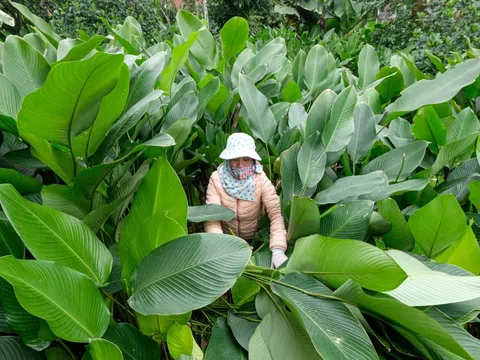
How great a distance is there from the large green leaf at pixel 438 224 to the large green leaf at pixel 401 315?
0.23m

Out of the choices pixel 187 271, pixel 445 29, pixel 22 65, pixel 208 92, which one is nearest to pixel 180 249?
pixel 187 271

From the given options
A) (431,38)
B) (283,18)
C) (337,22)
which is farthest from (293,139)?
(283,18)

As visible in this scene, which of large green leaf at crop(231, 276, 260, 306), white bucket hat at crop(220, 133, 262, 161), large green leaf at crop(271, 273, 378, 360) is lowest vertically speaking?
large green leaf at crop(231, 276, 260, 306)

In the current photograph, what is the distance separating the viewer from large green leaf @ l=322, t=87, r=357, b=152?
0.94 meters

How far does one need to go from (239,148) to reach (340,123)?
248 mm

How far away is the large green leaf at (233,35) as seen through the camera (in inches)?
60.0

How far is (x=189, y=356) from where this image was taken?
559 millimetres

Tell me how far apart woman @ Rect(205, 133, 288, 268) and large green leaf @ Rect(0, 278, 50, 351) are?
1.40 ft

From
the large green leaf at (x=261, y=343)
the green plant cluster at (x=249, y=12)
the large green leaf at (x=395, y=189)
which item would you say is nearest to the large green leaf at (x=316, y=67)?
the large green leaf at (x=395, y=189)

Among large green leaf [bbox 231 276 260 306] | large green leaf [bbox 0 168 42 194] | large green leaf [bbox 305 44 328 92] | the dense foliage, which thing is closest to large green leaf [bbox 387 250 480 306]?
the dense foliage

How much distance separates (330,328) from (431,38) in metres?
3.17

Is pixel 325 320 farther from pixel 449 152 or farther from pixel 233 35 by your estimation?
pixel 233 35

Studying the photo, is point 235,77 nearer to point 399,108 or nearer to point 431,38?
point 399,108

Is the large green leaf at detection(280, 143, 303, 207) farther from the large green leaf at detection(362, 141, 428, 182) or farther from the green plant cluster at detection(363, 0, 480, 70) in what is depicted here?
the green plant cluster at detection(363, 0, 480, 70)
